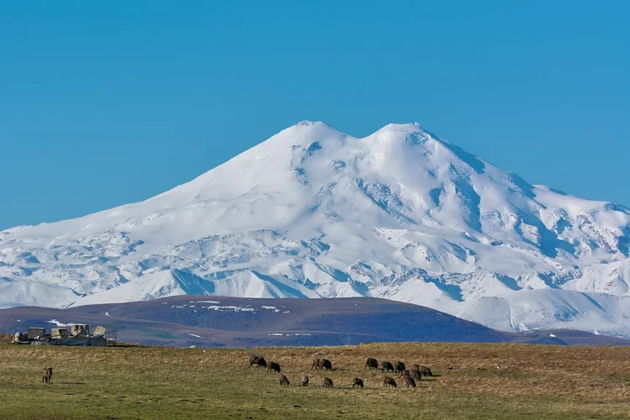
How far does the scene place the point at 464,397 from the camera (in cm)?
8056

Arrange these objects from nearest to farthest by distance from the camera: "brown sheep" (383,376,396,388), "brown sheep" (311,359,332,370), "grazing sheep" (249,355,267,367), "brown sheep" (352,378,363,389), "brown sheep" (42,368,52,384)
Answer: "brown sheep" (42,368,52,384)
"brown sheep" (352,378,363,389)
"brown sheep" (383,376,396,388)
"brown sheep" (311,359,332,370)
"grazing sheep" (249,355,267,367)

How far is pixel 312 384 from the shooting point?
85.3 metres

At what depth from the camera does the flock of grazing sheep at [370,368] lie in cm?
8419

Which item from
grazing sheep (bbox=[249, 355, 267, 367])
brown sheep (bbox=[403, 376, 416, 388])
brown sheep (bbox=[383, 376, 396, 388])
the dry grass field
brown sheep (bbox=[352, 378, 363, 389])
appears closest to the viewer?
the dry grass field

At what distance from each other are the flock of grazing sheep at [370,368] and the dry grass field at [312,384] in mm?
686

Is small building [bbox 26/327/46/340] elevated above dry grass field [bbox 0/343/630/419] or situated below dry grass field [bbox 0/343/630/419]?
above

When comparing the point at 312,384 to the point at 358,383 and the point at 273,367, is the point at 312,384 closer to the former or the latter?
the point at 358,383

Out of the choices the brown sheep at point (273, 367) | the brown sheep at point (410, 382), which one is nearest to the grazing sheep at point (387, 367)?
the brown sheep at point (273, 367)

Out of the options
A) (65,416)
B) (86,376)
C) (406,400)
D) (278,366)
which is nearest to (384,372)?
(278,366)

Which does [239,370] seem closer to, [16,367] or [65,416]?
[16,367]

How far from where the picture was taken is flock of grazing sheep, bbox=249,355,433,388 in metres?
84.2

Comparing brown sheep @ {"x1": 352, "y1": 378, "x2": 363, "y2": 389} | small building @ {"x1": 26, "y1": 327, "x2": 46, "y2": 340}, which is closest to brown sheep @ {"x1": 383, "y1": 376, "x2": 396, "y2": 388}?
brown sheep @ {"x1": 352, "y1": 378, "x2": 363, "y2": 389}

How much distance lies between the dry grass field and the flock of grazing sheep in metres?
0.69

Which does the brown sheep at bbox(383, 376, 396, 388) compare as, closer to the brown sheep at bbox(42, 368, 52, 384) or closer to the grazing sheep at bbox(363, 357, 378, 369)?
the grazing sheep at bbox(363, 357, 378, 369)
